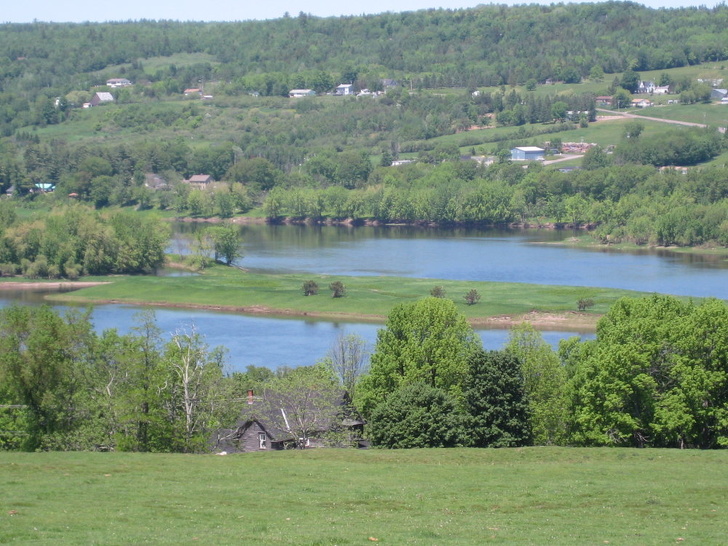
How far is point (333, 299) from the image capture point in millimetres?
81688

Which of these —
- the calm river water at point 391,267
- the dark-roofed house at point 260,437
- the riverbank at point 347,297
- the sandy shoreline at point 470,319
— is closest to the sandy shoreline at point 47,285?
the riverbank at point 347,297

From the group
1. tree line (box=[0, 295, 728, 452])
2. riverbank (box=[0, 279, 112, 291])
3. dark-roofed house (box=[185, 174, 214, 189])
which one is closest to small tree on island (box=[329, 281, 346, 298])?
riverbank (box=[0, 279, 112, 291])

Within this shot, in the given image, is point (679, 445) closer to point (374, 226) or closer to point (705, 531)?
point (705, 531)

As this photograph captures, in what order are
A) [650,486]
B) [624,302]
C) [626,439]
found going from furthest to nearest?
[624,302] < [626,439] < [650,486]

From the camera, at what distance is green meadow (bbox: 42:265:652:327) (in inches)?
3044

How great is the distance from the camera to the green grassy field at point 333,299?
253 feet

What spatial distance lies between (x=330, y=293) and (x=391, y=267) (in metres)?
20.4

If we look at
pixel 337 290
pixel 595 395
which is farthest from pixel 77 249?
pixel 595 395

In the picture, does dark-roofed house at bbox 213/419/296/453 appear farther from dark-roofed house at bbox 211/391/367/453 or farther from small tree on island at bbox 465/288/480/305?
small tree on island at bbox 465/288/480/305

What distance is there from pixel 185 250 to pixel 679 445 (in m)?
85.5

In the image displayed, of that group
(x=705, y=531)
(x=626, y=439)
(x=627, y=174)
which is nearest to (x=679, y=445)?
(x=626, y=439)

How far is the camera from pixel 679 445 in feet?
111

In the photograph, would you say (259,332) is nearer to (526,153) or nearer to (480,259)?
(480,259)

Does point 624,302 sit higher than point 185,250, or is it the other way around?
point 624,302
